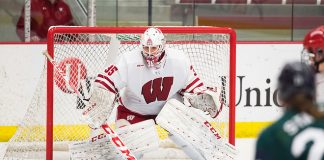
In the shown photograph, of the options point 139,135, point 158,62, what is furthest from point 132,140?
point 158,62

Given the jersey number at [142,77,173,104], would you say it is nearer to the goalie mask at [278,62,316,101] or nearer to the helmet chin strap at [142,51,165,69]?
the helmet chin strap at [142,51,165,69]

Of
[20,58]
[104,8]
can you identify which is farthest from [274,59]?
[20,58]

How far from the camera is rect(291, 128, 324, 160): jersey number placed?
2031mm

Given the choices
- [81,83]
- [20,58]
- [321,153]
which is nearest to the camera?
[321,153]

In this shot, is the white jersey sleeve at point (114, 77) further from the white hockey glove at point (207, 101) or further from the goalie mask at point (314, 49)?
the goalie mask at point (314, 49)

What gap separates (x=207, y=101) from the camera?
4625 mm

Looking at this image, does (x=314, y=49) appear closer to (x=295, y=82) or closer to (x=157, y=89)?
(x=157, y=89)

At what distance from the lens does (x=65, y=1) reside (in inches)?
254

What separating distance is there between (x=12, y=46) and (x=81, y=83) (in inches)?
→ 44.1

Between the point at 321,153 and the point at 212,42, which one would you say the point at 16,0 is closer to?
the point at 212,42

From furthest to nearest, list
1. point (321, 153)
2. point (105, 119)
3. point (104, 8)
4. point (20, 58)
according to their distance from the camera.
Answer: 1. point (104, 8)
2. point (20, 58)
3. point (105, 119)
4. point (321, 153)

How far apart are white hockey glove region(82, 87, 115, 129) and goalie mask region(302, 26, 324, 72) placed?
1.12m

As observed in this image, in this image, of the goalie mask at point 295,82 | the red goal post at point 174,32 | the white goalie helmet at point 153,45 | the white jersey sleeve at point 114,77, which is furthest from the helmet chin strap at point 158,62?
the goalie mask at point 295,82

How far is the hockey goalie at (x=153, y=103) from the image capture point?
14.8ft
